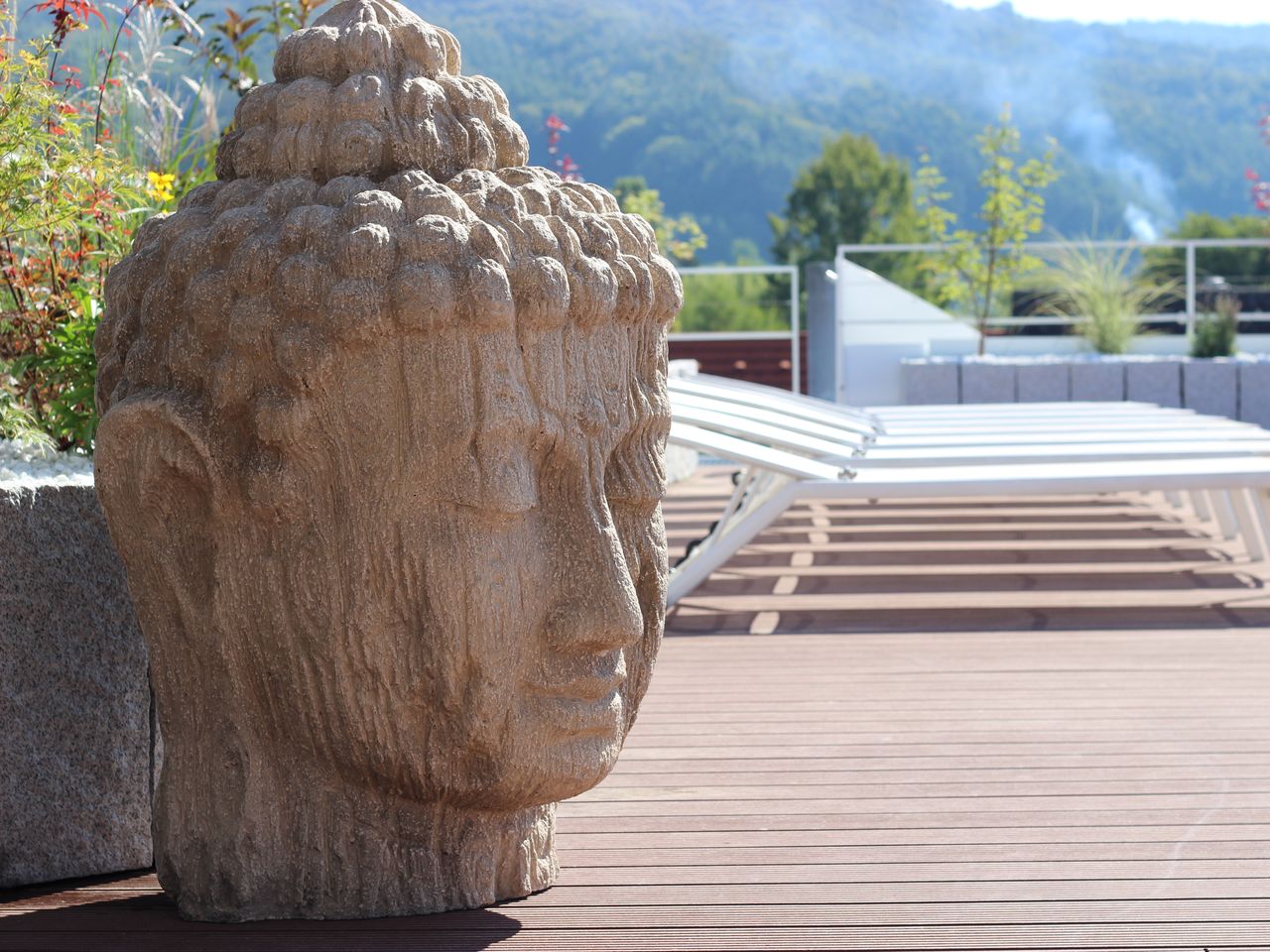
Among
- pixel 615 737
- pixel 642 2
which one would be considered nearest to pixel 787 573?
A: pixel 615 737

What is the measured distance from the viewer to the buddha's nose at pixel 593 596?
85.0 inches

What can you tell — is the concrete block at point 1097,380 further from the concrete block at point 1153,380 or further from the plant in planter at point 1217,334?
the plant in planter at point 1217,334

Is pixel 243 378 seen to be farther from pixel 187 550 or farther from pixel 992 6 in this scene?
pixel 992 6

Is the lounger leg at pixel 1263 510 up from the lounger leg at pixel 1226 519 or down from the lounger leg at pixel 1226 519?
up

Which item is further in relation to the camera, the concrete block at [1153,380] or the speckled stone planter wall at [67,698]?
the concrete block at [1153,380]

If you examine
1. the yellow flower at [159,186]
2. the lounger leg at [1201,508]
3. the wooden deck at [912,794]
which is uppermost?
the yellow flower at [159,186]

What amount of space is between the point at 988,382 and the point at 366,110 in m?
8.74

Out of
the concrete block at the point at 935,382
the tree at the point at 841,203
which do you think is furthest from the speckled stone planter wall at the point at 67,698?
the tree at the point at 841,203

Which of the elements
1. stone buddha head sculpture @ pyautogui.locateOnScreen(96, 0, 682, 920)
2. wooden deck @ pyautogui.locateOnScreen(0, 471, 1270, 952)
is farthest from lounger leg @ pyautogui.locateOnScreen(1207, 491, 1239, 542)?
stone buddha head sculpture @ pyautogui.locateOnScreen(96, 0, 682, 920)

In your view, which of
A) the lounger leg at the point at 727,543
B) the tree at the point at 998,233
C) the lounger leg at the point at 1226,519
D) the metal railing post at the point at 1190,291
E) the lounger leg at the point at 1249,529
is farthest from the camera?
the tree at the point at 998,233

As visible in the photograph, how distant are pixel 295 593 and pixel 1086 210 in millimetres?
157662

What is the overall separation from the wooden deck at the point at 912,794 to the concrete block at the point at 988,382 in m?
4.82

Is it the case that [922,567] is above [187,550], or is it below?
below

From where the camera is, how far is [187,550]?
221 centimetres
